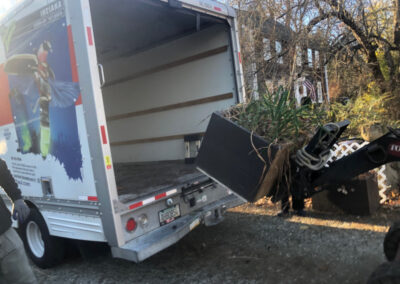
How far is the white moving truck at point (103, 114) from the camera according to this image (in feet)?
Answer: 9.62

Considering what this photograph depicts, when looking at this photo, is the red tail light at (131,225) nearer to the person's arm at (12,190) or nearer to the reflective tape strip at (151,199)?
the reflective tape strip at (151,199)

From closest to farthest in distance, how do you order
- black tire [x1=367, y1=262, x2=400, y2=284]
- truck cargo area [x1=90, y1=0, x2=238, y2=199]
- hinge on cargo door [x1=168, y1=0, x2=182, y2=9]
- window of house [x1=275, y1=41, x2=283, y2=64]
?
black tire [x1=367, y1=262, x2=400, y2=284]
hinge on cargo door [x1=168, y1=0, x2=182, y2=9]
truck cargo area [x1=90, y1=0, x2=238, y2=199]
window of house [x1=275, y1=41, x2=283, y2=64]

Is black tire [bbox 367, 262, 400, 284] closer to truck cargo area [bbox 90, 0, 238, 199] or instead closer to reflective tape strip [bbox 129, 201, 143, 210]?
reflective tape strip [bbox 129, 201, 143, 210]

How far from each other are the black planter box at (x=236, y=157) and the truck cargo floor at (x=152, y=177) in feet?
3.64

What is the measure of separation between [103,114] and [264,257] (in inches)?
91.4

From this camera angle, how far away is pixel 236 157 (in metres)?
2.36

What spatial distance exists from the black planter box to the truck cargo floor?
1.11 meters

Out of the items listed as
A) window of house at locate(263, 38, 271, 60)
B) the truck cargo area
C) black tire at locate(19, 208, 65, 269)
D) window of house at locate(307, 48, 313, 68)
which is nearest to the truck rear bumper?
the truck cargo area

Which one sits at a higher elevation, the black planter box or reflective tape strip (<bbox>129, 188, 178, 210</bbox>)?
the black planter box

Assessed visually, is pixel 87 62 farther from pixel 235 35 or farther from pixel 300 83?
pixel 300 83

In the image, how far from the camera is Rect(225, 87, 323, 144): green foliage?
2355 millimetres

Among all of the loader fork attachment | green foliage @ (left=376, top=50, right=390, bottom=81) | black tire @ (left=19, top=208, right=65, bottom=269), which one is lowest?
black tire @ (left=19, top=208, right=65, bottom=269)

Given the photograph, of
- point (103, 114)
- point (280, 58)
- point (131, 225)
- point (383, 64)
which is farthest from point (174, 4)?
point (383, 64)

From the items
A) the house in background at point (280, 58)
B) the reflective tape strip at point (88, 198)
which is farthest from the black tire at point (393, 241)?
the house in background at point (280, 58)
